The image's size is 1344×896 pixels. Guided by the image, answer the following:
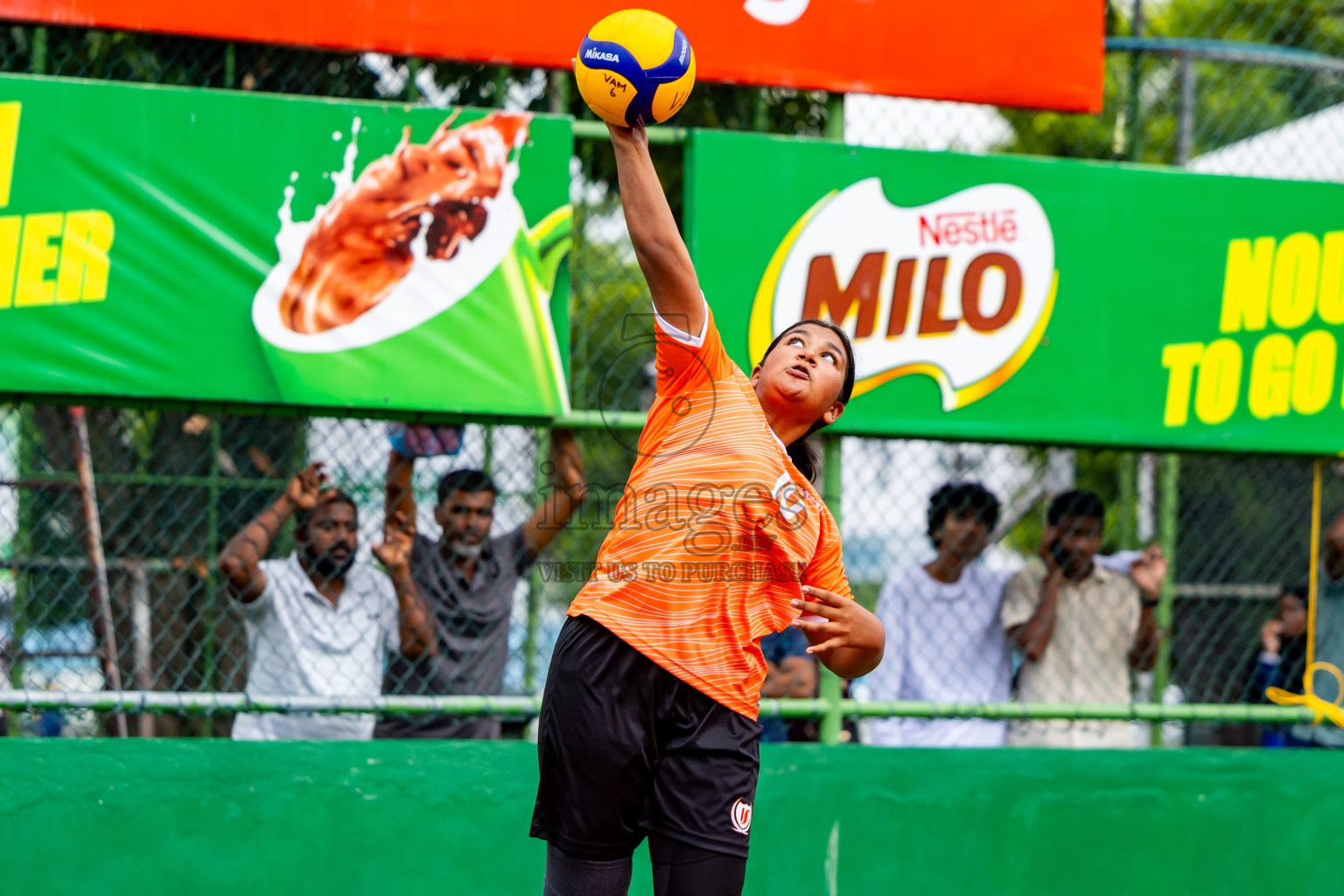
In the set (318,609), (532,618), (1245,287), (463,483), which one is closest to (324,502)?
(318,609)

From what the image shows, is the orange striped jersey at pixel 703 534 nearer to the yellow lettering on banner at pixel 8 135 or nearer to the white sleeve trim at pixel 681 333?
the white sleeve trim at pixel 681 333

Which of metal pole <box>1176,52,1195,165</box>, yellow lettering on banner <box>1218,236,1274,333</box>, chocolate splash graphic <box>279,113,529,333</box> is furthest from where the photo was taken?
metal pole <box>1176,52,1195,165</box>

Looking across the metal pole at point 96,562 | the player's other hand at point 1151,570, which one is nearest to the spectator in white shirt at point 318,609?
the metal pole at point 96,562

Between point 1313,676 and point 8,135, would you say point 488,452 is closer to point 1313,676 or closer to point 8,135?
point 8,135

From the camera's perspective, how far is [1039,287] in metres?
4.61

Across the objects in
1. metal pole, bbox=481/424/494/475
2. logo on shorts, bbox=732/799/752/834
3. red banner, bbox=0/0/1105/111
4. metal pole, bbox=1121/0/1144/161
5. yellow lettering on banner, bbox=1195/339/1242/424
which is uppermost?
metal pole, bbox=1121/0/1144/161

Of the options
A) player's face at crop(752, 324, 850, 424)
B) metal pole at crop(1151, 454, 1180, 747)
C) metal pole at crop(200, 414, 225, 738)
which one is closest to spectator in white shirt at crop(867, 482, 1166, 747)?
metal pole at crop(1151, 454, 1180, 747)

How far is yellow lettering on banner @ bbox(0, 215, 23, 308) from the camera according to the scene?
4.00 m

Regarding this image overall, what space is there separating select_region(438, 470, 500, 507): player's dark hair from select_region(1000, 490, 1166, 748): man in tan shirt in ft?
6.70

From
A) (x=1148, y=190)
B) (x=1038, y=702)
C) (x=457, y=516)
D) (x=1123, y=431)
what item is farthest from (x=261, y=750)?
(x=1148, y=190)

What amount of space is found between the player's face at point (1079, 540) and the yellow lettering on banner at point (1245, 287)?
2.91 feet

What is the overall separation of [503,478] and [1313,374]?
3.12 meters

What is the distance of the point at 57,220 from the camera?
13.3 ft

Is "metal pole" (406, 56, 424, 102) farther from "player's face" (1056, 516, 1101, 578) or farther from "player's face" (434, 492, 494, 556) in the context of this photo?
"player's face" (1056, 516, 1101, 578)
